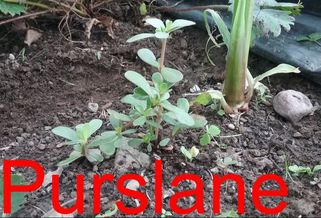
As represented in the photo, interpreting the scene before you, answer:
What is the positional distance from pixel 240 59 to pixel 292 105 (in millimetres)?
189

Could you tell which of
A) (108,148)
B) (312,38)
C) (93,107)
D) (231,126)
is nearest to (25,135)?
(93,107)

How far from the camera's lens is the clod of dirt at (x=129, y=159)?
3.87 ft

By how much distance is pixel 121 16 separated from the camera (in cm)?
189

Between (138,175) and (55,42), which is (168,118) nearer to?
(138,175)

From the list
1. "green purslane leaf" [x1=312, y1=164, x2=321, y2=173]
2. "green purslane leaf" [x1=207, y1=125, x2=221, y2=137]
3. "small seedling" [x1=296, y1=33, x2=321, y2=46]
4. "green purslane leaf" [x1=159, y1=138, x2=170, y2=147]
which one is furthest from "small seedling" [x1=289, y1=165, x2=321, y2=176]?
"small seedling" [x1=296, y1=33, x2=321, y2=46]

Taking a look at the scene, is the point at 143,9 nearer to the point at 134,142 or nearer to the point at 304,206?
the point at 134,142

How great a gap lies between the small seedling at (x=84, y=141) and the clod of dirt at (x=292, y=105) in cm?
51

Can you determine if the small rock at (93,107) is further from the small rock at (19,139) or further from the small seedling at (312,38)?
the small seedling at (312,38)

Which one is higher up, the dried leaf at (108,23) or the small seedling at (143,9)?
the small seedling at (143,9)

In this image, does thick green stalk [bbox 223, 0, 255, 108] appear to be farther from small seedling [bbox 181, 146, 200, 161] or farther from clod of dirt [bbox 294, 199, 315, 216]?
clod of dirt [bbox 294, 199, 315, 216]

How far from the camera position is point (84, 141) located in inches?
45.4

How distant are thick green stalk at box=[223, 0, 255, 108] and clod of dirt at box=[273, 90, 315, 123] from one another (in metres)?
0.10

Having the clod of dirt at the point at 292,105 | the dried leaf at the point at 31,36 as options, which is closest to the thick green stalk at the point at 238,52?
the clod of dirt at the point at 292,105

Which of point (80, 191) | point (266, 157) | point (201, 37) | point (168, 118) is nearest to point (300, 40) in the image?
point (201, 37)
